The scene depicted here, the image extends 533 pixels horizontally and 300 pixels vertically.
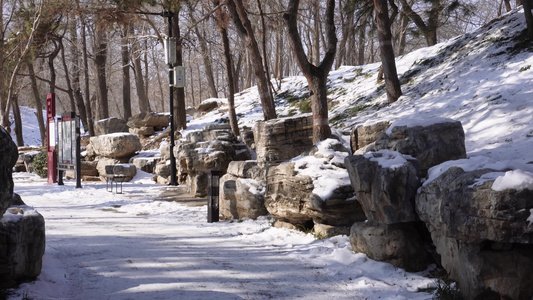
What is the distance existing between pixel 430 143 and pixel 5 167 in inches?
192

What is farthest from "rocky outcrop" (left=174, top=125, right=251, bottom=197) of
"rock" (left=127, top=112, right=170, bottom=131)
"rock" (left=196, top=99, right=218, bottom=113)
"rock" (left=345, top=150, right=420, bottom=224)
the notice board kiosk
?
"rock" (left=196, top=99, right=218, bottom=113)

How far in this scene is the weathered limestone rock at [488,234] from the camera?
3.81m

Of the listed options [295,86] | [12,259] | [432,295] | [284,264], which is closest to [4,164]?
[12,259]

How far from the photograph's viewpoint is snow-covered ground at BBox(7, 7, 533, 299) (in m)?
5.00

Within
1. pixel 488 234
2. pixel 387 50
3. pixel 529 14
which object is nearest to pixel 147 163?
pixel 387 50

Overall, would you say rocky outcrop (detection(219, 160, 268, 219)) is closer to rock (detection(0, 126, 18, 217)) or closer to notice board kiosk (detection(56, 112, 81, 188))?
rock (detection(0, 126, 18, 217))

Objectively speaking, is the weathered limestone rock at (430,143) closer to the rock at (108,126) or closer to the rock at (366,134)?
the rock at (366,134)

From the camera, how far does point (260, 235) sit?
7.58 meters

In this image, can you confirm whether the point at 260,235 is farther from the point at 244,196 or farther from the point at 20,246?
the point at 20,246

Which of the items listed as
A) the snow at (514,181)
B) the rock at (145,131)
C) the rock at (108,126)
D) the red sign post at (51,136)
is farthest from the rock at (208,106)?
the snow at (514,181)

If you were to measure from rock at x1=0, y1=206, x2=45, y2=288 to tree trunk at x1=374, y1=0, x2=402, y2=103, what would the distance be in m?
11.7

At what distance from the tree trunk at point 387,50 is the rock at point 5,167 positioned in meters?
12.1

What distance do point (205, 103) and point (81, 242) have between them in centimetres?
2236

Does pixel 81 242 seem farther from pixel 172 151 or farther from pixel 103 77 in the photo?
pixel 103 77
